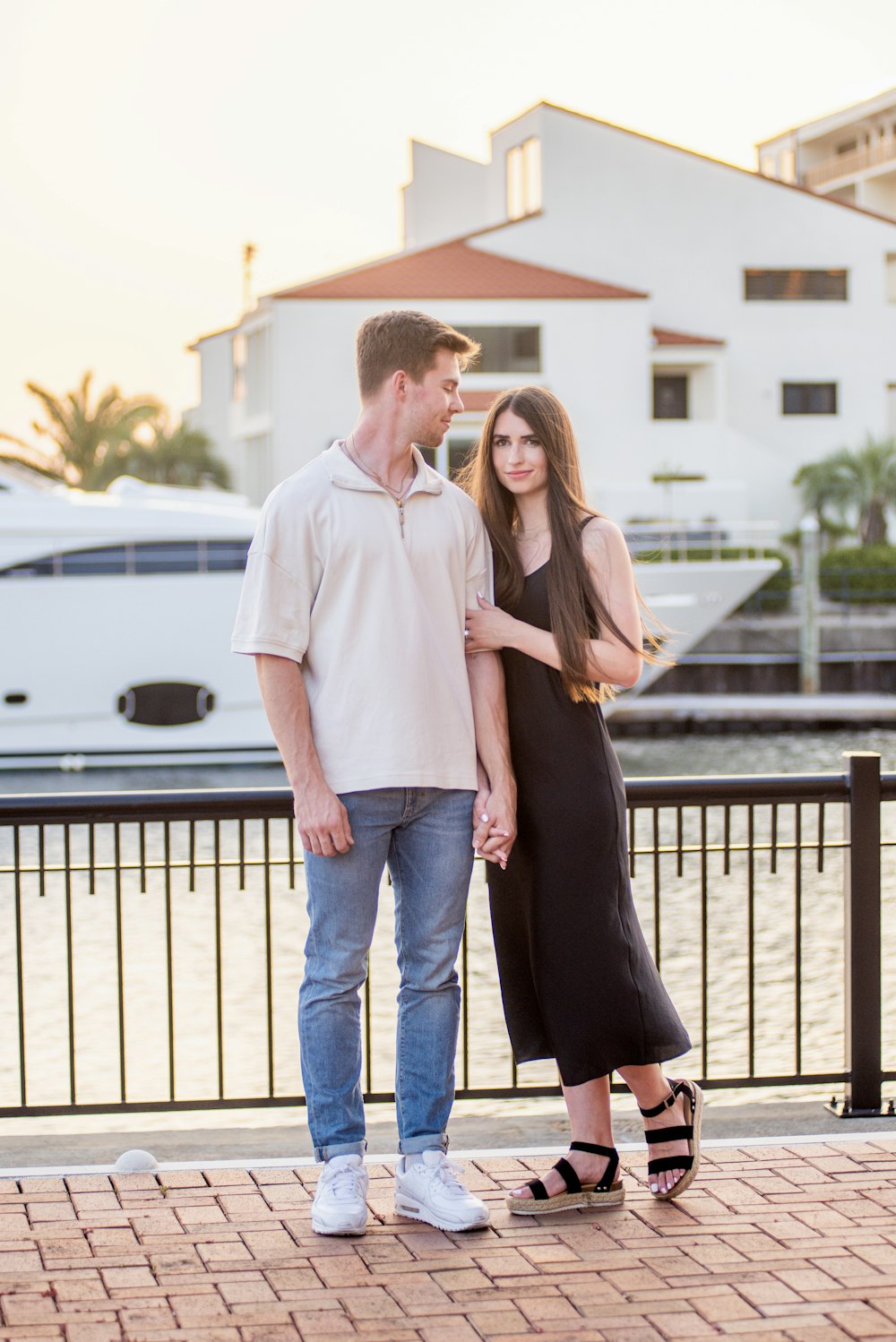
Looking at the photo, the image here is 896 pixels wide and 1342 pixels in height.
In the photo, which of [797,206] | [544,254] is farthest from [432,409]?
[797,206]

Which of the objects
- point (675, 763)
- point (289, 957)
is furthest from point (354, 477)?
point (675, 763)

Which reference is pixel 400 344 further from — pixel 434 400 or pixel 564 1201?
pixel 564 1201

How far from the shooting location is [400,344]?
3443mm

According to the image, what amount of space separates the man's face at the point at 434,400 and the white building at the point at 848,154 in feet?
171

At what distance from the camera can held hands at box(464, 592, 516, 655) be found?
359cm

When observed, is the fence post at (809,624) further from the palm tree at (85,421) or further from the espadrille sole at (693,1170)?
the palm tree at (85,421)

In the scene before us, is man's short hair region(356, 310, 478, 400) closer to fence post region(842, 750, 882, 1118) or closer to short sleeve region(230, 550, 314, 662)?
short sleeve region(230, 550, 314, 662)

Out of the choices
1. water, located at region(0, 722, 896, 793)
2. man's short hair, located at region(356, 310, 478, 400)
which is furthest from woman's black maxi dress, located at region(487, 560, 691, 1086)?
water, located at region(0, 722, 896, 793)

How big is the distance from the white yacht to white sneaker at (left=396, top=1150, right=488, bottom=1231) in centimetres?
1735

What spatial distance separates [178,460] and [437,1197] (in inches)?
1645

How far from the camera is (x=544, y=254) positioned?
38.7 m

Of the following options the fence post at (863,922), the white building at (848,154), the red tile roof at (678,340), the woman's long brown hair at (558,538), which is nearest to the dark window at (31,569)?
the fence post at (863,922)

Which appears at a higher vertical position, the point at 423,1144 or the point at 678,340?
the point at 678,340

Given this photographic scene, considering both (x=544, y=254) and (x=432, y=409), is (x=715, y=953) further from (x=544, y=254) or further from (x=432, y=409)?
(x=544, y=254)
